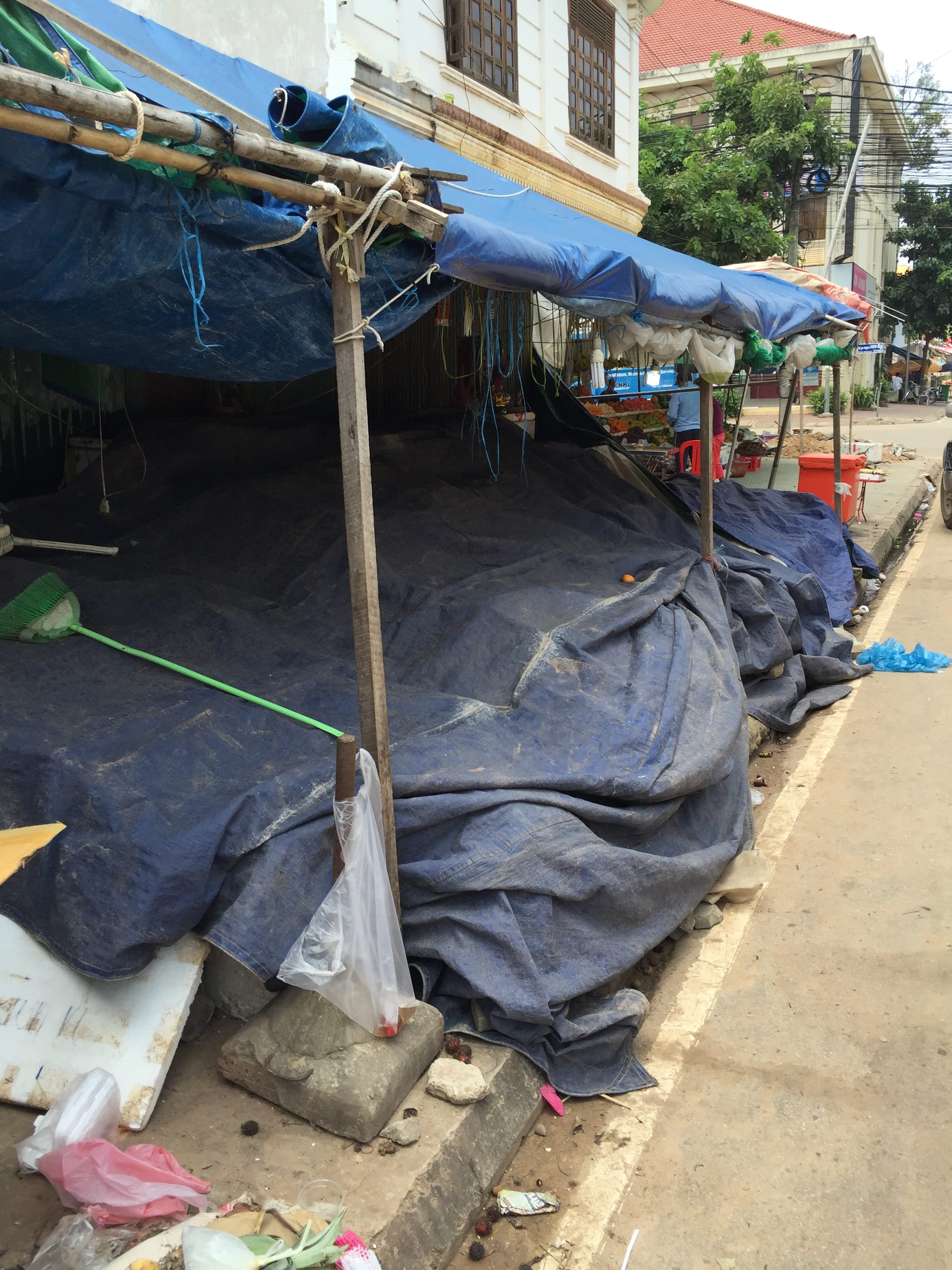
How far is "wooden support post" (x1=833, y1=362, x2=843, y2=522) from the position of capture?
9961 mm

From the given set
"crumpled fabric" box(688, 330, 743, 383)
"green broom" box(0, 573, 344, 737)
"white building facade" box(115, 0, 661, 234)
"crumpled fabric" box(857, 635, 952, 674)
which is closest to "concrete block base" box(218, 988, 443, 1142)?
"green broom" box(0, 573, 344, 737)

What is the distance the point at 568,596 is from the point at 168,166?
2.96 m

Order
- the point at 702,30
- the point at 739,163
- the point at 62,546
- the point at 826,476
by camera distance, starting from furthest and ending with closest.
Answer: the point at 702,30
the point at 739,163
the point at 826,476
the point at 62,546

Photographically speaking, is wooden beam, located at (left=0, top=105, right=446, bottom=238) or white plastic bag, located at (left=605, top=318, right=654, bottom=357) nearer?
wooden beam, located at (left=0, top=105, right=446, bottom=238)

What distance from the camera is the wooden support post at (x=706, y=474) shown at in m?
6.34

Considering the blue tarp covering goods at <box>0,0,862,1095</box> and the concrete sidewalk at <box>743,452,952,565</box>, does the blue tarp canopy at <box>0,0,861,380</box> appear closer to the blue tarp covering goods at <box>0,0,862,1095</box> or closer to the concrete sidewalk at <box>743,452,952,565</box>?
the blue tarp covering goods at <box>0,0,862,1095</box>

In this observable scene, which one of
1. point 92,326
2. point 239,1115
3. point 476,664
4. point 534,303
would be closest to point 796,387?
point 534,303

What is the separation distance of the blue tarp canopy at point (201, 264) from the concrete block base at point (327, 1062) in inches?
81.4

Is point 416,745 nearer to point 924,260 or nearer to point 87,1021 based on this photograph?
point 87,1021

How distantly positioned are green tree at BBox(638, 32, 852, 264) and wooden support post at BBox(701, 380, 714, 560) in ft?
39.4

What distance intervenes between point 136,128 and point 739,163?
17.8 meters

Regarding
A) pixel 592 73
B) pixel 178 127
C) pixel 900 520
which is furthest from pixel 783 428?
pixel 178 127

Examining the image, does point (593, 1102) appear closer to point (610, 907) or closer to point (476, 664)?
point (610, 907)

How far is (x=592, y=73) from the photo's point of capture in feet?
36.7
